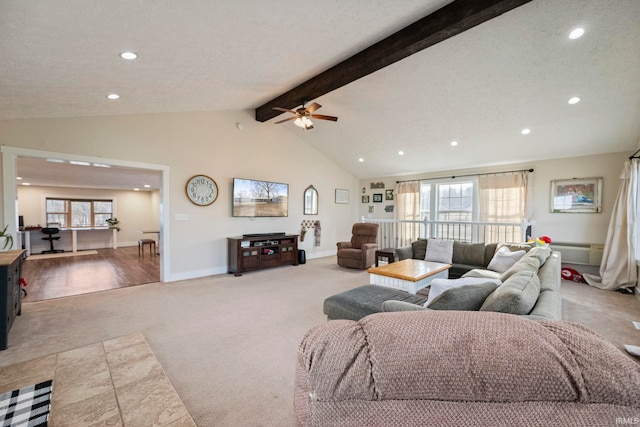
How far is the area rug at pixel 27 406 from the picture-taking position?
171cm

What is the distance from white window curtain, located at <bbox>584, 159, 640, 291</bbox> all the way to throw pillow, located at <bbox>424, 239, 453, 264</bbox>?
2.54m

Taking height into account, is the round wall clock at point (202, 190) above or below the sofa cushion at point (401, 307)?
above

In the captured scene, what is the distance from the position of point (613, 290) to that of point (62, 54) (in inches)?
306

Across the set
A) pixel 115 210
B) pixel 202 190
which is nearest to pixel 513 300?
pixel 202 190

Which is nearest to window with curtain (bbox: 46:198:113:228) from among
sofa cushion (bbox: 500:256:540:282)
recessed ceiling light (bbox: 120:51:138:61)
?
recessed ceiling light (bbox: 120:51:138:61)

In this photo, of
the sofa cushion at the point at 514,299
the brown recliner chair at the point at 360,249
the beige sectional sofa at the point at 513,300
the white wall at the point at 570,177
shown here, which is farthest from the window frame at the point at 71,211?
the white wall at the point at 570,177

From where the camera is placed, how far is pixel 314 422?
692 millimetres

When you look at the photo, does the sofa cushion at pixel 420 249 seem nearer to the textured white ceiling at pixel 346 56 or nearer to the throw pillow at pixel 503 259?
the throw pillow at pixel 503 259

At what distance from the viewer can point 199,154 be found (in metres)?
5.19

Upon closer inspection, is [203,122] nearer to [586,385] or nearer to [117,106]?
[117,106]

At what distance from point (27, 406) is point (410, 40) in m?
4.58

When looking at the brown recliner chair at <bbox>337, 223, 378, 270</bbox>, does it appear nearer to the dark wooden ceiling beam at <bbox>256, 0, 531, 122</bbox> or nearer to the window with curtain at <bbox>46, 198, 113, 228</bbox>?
the dark wooden ceiling beam at <bbox>256, 0, 531, 122</bbox>

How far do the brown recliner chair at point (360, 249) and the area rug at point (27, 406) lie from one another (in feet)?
15.8

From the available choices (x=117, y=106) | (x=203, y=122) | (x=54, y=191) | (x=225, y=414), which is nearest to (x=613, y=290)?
(x=225, y=414)
